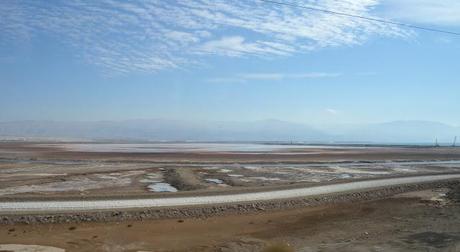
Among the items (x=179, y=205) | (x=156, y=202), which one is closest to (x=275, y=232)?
(x=179, y=205)

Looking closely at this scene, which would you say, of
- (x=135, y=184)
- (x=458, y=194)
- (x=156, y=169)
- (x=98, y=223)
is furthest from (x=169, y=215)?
(x=156, y=169)

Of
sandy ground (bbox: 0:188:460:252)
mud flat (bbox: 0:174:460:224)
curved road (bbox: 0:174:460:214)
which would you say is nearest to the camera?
sandy ground (bbox: 0:188:460:252)

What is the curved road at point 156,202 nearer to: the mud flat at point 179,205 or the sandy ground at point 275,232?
the mud flat at point 179,205

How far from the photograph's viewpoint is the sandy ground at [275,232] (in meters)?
15.6

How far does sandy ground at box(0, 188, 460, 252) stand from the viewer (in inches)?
612

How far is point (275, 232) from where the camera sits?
18.4m

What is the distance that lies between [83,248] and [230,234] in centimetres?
513

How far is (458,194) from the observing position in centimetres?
2538

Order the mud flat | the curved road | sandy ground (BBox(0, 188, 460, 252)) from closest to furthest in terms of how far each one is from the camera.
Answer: sandy ground (BBox(0, 188, 460, 252))
the mud flat
the curved road

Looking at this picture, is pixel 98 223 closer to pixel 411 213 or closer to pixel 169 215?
pixel 169 215

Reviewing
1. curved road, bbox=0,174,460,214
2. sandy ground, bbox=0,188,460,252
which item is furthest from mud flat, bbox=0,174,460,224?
sandy ground, bbox=0,188,460,252

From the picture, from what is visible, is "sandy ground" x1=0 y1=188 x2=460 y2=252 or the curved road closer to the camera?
"sandy ground" x1=0 y1=188 x2=460 y2=252

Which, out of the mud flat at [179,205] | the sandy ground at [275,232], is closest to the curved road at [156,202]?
the mud flat at [179,205]

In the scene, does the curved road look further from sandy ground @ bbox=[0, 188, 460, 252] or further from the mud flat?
sandy ground @ bbox=[0, 188, 460, 252]
